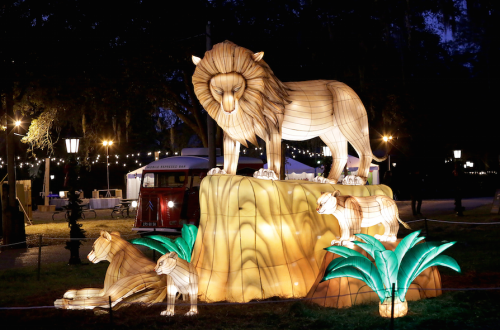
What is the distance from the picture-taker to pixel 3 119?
15.6 m

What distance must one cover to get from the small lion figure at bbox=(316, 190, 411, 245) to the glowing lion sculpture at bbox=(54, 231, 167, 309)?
7.40 feet

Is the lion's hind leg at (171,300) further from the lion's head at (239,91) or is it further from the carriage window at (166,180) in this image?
the carriage window at (166,180)

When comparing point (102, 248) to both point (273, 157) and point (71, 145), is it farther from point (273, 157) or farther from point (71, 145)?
point (71, 145)

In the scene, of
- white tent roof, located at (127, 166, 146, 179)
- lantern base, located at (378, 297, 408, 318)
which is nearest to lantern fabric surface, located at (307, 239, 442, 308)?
lantern base, located at (378, 297, 408, 318)

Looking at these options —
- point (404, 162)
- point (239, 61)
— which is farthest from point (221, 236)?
point (404, 162)

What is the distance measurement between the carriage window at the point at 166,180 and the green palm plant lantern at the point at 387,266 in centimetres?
1164

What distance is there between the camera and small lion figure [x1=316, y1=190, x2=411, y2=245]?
6719 millimetres

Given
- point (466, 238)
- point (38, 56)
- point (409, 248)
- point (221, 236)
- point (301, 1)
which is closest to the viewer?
point (409, 248)

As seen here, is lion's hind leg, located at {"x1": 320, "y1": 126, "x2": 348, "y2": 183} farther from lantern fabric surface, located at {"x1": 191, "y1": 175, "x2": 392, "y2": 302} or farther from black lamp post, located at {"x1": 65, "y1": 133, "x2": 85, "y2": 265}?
black lamp post, located at {"x1": 65, "y1": 133, "x2": 85, "y2": 265}

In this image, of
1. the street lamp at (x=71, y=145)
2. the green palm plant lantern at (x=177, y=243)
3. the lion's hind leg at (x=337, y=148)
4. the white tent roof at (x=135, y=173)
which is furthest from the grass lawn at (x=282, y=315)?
the white tent roof at (x=135, y=173)

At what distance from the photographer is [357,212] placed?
6895 millimetres

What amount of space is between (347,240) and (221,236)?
5.18ft

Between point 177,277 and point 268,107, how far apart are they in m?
2.45

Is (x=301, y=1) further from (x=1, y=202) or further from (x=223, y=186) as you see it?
(x=223, y=186)
